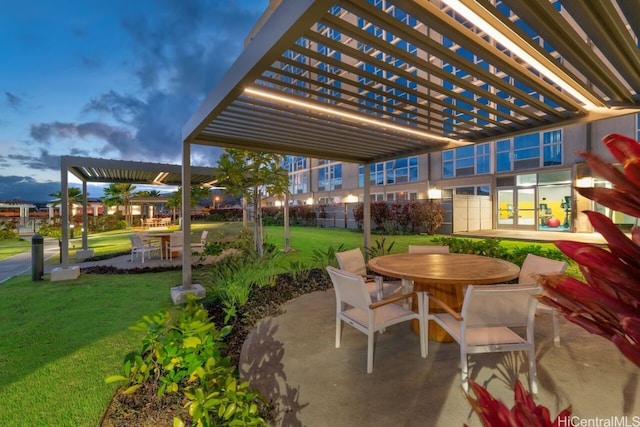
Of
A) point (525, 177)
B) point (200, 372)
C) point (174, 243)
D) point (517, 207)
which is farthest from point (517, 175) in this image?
point (200, 372)

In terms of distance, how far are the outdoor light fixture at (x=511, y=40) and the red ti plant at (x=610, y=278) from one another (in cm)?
210

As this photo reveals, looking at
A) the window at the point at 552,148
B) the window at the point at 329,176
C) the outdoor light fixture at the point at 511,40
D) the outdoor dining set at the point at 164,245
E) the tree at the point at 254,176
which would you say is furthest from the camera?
the window at the point at 329,176

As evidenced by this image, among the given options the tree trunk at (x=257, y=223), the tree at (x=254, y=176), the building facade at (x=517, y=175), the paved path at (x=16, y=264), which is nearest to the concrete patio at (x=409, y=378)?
the tree trunk at (x=257, y=223)

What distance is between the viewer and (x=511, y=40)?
253 cm

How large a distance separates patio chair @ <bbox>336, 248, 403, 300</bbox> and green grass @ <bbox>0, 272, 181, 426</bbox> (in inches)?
110

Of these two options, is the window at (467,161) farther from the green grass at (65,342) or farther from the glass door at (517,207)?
the green grass at (65,342)

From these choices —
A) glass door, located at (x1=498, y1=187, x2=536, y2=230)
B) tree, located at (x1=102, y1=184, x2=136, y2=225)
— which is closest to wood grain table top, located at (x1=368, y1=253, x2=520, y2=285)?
glass door, located at (x1=498, y1=187, x2=536, y2=230)

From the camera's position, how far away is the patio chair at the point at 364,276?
3881 mm

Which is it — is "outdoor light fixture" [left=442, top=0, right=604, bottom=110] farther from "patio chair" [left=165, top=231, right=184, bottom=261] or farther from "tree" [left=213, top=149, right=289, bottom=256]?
"patio chair" [left=165, top=231, right=184, bottom=261]

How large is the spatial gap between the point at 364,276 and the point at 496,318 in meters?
1.80

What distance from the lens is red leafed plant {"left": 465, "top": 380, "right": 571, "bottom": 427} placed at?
67cm

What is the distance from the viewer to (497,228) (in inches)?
677

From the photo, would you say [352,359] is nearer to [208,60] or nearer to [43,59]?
[43,59]

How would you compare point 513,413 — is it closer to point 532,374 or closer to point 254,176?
point 532,374
